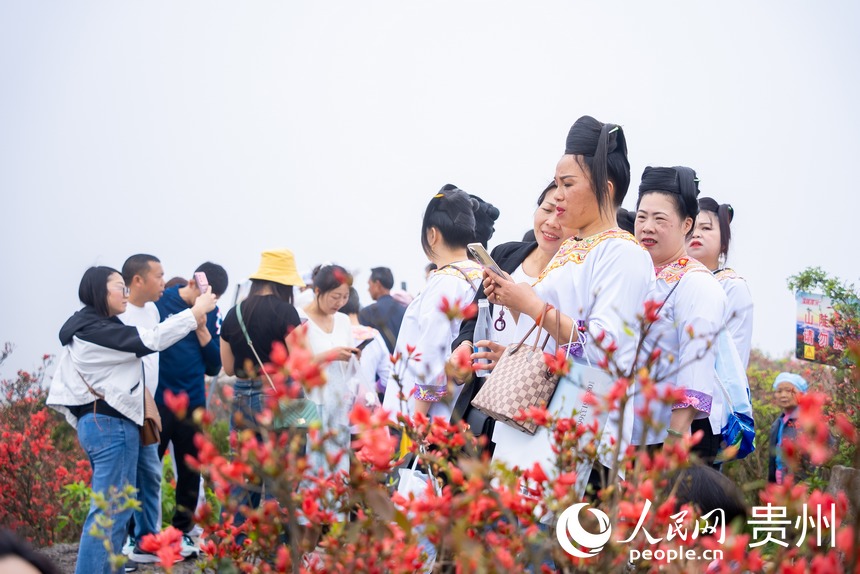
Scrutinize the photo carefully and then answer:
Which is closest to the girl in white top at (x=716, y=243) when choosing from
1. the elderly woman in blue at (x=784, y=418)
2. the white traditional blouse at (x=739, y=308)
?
the white traditional blouse at (x=739, y=308)

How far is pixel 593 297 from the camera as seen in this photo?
8.79 ft

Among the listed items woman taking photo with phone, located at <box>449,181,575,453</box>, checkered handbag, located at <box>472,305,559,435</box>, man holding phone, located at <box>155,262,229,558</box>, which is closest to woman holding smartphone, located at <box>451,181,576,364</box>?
woman taking photo with phone, located at <box>449,181,575,453</box>

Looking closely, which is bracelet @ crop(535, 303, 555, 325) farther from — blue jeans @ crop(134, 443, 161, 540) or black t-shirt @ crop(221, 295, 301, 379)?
blue jeans @ crop(134, 443, 161, 540)

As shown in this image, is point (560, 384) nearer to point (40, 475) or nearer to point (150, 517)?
point (150, 517)

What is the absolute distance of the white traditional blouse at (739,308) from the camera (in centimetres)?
393

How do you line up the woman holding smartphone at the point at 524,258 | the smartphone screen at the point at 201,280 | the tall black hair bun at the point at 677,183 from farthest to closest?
the smartphone screen at the point at 201,280 → the tall black hair bun at the point at 677,183 → the woman holding smartphone at the point at 524,258

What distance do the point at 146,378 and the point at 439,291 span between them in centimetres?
218

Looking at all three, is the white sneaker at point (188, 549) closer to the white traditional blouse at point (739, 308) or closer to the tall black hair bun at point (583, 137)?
the white traditional blouse at point (739, 308)

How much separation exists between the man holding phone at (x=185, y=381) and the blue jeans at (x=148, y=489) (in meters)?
0.25

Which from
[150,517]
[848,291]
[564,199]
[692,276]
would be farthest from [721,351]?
[150,517]

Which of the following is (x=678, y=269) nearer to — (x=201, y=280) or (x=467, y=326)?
(x=467, y=326)

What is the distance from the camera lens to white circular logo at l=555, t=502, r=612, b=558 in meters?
1.76

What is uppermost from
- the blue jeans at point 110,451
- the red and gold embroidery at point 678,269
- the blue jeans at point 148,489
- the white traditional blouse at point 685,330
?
the red and gold embroidery at point 678,269

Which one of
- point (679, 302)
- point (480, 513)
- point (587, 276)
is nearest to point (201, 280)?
point (679, 302)
